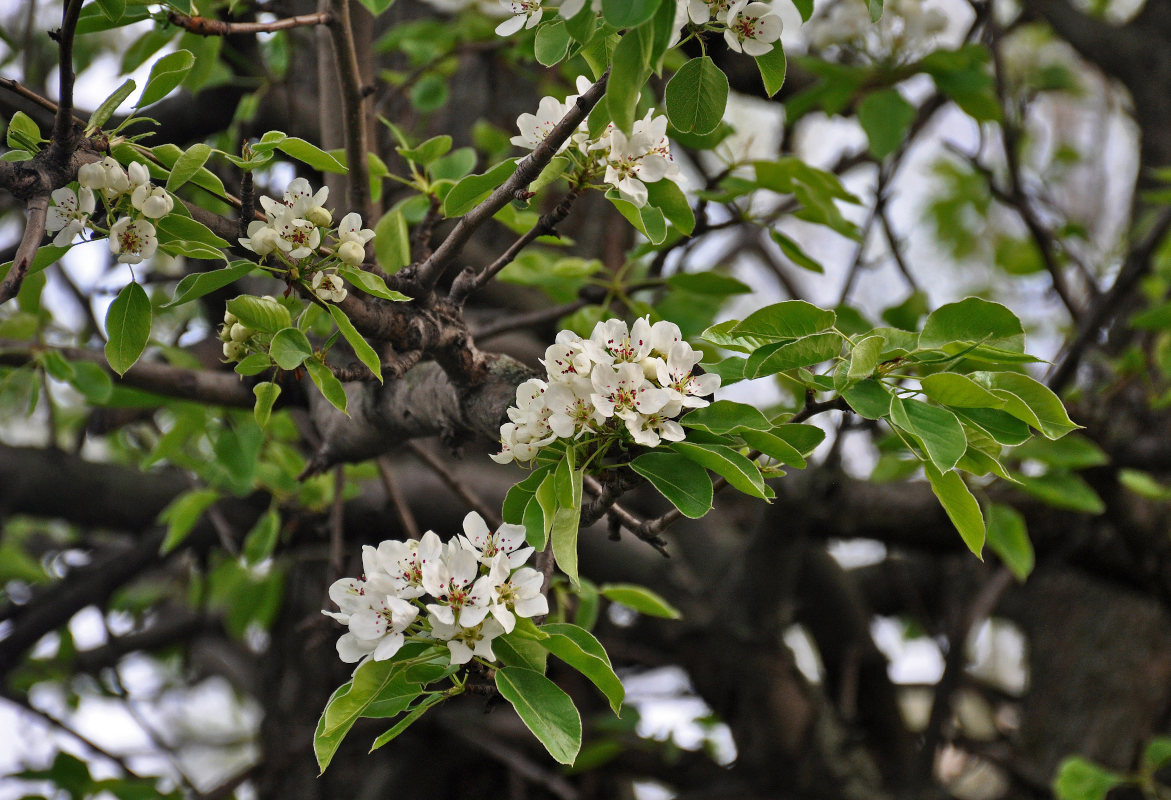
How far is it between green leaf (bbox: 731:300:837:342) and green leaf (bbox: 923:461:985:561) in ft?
0.59

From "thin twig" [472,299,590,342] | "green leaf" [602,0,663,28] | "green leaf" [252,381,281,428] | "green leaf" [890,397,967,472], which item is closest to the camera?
"green leaf" [602,0,663,28]

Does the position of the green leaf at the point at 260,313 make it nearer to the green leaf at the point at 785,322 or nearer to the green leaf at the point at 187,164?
the green leaf at the point at 187,164

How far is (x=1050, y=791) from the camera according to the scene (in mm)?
2281

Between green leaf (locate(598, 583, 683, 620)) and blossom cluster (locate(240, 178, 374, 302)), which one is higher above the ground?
blossom cluster (locate(240, 178, 374, 302))

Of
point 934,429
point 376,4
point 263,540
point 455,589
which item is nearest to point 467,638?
point 455,589

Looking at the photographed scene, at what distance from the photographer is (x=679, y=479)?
871 millimetres

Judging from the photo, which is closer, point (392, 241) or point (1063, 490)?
point (392, 241)

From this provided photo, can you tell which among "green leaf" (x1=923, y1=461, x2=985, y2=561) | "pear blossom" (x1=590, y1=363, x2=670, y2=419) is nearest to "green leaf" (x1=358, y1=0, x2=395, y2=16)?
"pear blossom" (x1=590, y1=363, x2=670, y2=419)

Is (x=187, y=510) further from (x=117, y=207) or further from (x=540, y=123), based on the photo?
(x=540, y=123)

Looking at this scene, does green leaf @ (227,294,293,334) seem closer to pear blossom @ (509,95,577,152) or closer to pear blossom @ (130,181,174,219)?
pear blossom @ (130,181,174,219)

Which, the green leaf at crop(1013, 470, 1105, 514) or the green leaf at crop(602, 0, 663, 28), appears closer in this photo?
the green leaf at crop(602, 0, 663, 28)

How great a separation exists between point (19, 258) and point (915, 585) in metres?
2.97

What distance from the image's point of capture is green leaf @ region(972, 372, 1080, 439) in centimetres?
88

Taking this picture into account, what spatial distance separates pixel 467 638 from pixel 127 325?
0.51 meters
